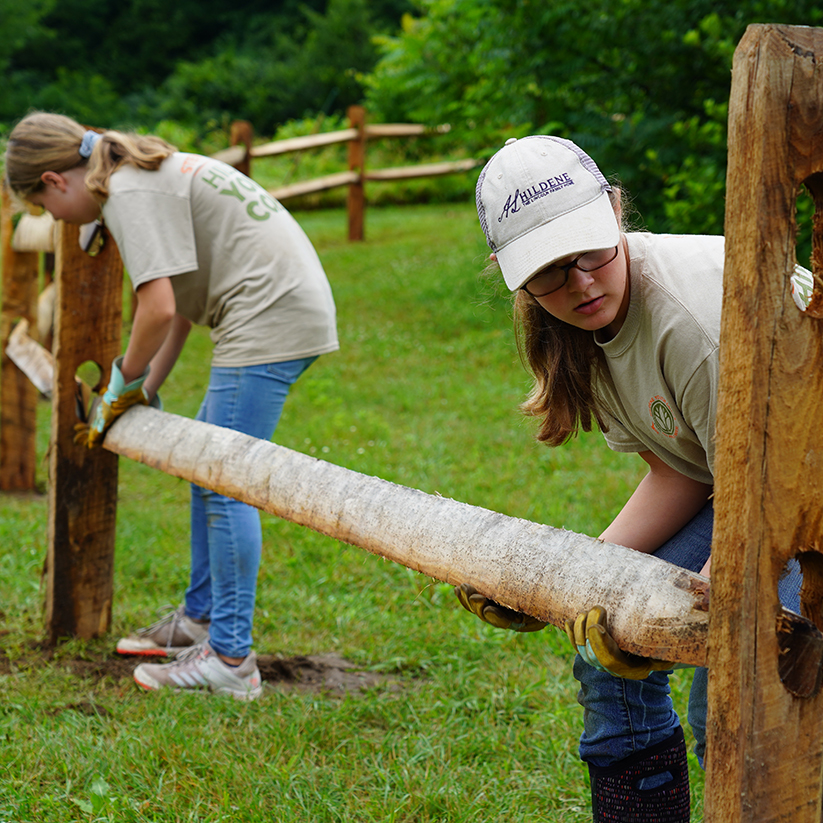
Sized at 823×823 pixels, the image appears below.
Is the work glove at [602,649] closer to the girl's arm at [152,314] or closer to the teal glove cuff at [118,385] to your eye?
the girl's arm at [152,314]

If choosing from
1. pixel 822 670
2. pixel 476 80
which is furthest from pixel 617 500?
pixel 476 80

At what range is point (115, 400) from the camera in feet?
9.40

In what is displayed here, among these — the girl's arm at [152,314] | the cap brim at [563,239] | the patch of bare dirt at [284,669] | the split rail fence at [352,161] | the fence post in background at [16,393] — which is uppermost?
the split rail fence at [352,161]

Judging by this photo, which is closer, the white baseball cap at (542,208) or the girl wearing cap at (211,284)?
the white baseball cap at (542,208)

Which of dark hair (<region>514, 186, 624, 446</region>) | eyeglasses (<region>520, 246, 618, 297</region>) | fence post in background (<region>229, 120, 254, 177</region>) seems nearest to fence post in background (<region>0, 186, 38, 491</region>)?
dark hair (<region>514, 186, 624, 446</region>)

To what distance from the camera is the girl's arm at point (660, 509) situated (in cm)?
184

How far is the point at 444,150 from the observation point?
15.4 metres

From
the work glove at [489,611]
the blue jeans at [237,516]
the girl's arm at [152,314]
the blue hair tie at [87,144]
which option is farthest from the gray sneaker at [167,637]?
the work glove at [489,611]

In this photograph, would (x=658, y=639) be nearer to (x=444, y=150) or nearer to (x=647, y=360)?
(x=647, y=360)

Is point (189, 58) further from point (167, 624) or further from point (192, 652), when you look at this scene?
point (192, 652)

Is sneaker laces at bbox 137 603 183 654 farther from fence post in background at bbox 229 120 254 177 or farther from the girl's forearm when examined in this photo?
fence post in background at bbox 229 120 254 177

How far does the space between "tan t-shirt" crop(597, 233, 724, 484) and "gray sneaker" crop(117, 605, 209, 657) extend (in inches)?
80.2

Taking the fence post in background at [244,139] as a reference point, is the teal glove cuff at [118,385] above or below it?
below

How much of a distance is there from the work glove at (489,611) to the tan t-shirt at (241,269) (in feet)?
4.58
